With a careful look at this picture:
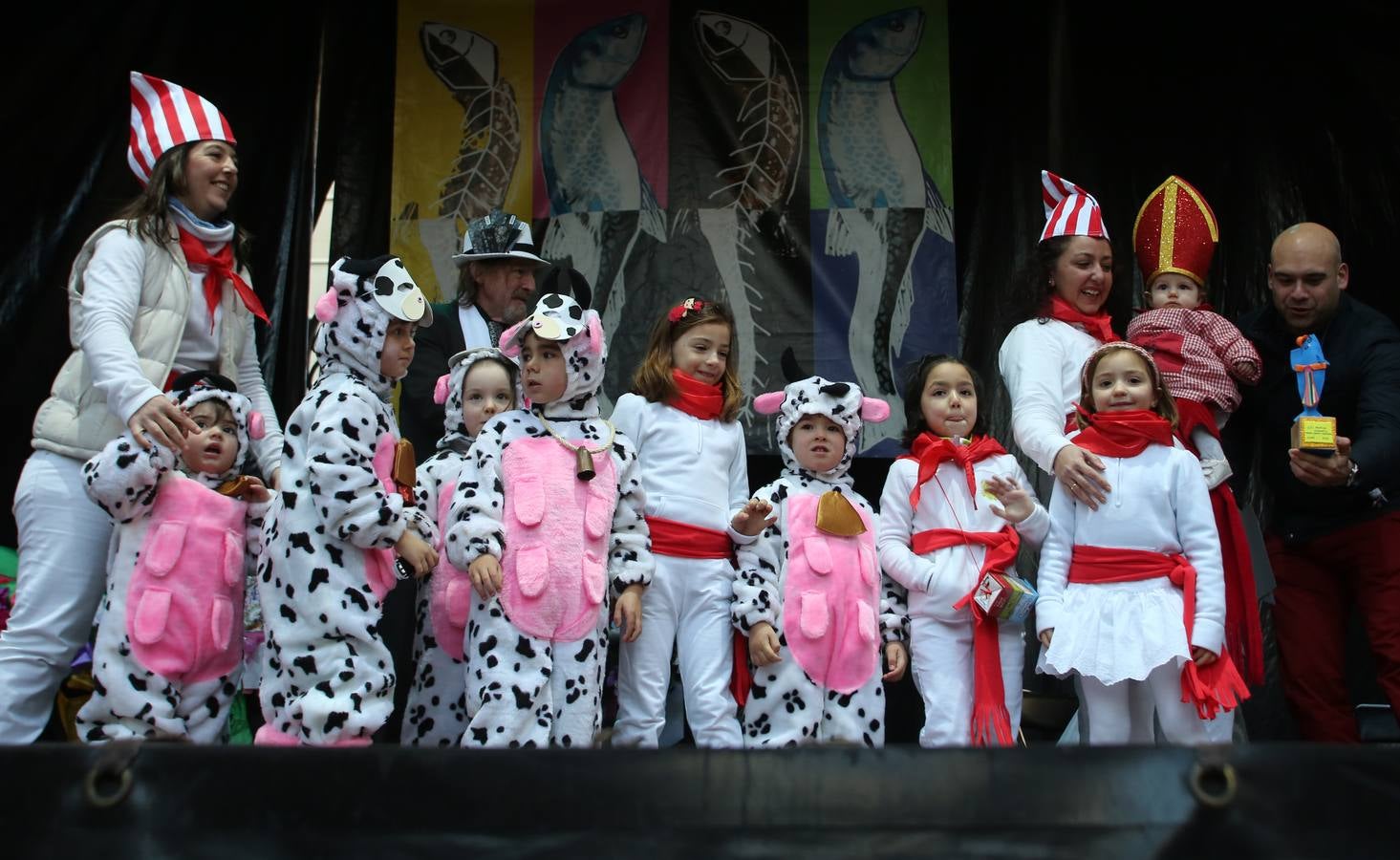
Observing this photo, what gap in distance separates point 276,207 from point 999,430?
3.06 meters

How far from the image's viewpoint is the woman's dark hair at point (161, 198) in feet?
11.9

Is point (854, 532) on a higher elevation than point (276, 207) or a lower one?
lower

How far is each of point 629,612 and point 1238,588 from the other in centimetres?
179

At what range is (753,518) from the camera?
376 cm

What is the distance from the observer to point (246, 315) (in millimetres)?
3924

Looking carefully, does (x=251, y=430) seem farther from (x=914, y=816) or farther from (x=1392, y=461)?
(x=1392, y=461)

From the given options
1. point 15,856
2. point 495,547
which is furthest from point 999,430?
point 15,856

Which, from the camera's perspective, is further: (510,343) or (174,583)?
(510,343)

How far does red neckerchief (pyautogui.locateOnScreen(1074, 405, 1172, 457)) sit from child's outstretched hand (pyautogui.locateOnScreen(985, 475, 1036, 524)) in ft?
0.79

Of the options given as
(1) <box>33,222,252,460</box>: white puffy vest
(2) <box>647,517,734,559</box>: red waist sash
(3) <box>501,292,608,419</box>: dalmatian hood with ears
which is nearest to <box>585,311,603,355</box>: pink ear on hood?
(3) <box>501,292,608,419</box>: dalmatian hood with ears

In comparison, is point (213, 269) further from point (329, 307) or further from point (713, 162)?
point (713, 162)

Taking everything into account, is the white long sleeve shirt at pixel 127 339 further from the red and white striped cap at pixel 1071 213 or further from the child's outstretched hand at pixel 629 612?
the red and white striped cap at pixel 1071 213

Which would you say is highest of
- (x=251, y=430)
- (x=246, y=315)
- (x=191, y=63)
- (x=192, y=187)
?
(x=191, y=63)


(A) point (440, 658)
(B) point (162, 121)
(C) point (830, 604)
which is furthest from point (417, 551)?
(B) point (162, 121)
